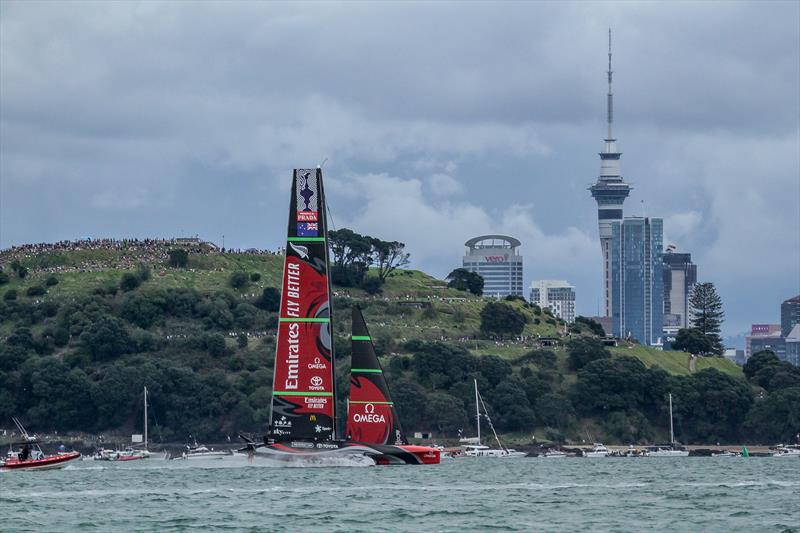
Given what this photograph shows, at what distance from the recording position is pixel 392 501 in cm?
6291

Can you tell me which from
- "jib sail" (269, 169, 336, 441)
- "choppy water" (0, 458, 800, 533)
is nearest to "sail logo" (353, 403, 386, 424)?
"choppy water" (0, 458, 800, 533)

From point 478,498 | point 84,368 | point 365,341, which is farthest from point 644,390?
point 478,498

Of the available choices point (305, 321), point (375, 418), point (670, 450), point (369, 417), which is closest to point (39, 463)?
point (369, 417)

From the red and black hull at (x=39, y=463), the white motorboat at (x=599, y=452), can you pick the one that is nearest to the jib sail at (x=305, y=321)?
the red and black hull at (x=39, y=463)

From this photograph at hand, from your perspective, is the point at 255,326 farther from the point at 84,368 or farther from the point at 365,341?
the point at 365,341

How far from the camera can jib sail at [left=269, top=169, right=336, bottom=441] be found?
8062 centimetres

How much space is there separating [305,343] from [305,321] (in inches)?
39.9

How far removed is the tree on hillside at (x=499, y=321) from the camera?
182m

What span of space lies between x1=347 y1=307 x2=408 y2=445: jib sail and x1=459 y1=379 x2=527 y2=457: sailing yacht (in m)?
53.7

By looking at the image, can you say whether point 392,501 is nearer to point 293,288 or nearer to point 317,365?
point 317,365

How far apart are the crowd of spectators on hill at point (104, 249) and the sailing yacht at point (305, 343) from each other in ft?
351

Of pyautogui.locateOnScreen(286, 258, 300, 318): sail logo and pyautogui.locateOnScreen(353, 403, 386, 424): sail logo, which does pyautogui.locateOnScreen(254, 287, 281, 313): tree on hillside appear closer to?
pyautogui.locateOnScreen(353, 403, 386, 424): sail logo

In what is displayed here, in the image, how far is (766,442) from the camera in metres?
160

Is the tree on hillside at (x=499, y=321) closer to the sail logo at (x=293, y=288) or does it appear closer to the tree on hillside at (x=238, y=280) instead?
the tree on hillside at (x=238, y=280)
